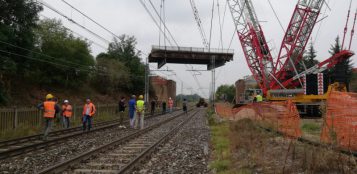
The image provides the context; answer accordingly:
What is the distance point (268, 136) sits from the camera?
12.8 meters

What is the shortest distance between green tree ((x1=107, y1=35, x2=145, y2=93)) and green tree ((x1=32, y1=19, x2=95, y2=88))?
1633cm

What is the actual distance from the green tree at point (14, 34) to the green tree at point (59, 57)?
875 centimetres

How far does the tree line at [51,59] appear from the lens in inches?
1377

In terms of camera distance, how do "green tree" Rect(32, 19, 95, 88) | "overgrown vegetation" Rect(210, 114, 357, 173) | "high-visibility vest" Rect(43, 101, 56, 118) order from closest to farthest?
"overgrown vegetation" Rect(210, 114, 357, 173) < "high-visibility vest" Rect(43, 101, 56, 118) < "green tree" Rect(32, 19, 95, 88)

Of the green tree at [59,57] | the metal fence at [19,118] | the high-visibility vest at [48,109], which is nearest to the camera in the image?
the high-visibility vest at [48,109]

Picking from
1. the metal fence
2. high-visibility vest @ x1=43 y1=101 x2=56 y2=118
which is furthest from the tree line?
high-visibility vest @ x1=43 y1=101 x2=56 y2=118

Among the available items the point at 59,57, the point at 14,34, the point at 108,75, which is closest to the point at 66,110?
the point at 14,34

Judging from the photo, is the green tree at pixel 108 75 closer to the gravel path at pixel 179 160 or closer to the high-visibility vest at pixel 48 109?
the high-visibility vest at pixel 48 109

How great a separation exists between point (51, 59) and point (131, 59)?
94.6 ft

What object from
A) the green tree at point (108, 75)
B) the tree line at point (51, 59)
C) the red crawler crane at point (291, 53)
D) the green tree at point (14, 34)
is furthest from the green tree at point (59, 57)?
the red crawler crane at point (291, 53)

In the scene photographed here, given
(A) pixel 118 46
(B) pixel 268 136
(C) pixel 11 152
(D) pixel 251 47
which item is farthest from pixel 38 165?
(A) pixel 118 46

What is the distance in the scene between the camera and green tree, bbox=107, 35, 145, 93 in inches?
2817

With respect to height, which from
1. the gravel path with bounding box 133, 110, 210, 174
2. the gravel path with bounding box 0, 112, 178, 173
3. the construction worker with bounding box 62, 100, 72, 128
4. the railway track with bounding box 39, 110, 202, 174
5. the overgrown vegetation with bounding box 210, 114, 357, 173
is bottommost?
the gravel path with bounding box 133, 110, 210, 174

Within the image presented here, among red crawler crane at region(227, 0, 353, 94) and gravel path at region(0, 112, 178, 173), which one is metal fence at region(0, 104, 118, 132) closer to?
gravel path at region(0, 112, 178, 173)
